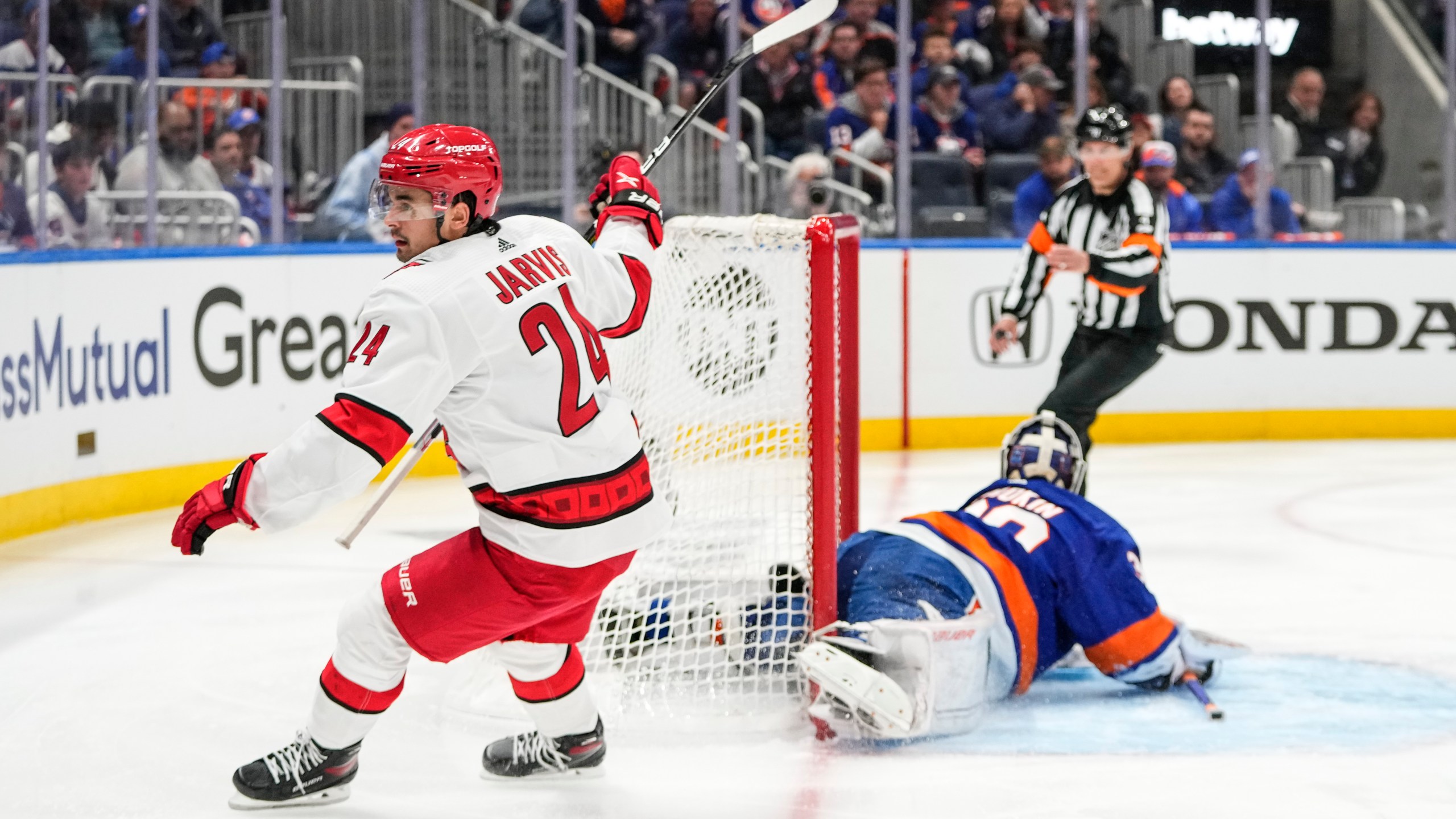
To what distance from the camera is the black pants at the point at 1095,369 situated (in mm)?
4824

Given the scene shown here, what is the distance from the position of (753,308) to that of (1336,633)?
1.70m

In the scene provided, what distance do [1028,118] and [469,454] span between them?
5.80 metres

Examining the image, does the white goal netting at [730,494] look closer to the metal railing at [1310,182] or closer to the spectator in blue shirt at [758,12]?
the spectator in blue shirt at [758,12]

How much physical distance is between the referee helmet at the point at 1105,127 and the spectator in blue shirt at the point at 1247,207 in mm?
3374

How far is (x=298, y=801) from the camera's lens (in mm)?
2900

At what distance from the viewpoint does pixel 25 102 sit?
5.71 m

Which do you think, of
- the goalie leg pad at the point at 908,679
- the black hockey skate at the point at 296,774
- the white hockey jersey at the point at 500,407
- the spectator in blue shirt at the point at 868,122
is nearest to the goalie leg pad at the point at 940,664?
the goalie leg pad at the point at 908,679

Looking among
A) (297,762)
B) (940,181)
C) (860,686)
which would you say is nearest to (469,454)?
(297,762)

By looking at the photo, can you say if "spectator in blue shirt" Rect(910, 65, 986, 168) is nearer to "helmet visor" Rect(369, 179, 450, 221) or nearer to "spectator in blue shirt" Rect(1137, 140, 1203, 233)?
"spectator in blue shirt" Rect(1137, 140, 1203, 233)

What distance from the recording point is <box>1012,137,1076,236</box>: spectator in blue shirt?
780cm

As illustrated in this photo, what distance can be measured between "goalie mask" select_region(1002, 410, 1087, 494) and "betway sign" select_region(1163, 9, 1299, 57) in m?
4.92

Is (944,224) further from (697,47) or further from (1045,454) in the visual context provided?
(1045,454)

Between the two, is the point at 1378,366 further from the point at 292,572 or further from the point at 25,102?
the point at 25,102

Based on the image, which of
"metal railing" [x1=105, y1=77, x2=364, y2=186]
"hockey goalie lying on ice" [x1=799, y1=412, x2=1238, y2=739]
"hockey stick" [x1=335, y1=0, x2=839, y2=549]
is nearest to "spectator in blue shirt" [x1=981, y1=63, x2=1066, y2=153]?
"metal railing" [x1=105, y1=77, x2=364, y2=186]
